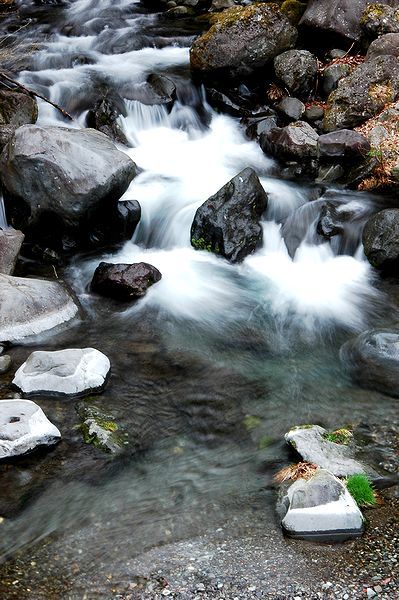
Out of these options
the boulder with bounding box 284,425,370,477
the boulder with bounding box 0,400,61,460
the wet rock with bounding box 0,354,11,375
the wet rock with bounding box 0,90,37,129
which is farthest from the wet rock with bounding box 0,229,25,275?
the boulder with bounding box 284,425,370,477

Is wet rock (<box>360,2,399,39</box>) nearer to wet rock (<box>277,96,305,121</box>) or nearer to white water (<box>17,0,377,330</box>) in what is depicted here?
wet rock (<box>277,96,305,121</box>)

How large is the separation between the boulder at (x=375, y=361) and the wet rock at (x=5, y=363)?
3.53 meters

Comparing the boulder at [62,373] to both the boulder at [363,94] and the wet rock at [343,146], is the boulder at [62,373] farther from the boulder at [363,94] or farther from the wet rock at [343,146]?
the boulder at [363,94]

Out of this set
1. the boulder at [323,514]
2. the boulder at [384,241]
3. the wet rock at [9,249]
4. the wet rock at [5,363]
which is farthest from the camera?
the boulder at [384,241]

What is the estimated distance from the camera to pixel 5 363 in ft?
21.1

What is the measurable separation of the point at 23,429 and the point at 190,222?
16.4 ft

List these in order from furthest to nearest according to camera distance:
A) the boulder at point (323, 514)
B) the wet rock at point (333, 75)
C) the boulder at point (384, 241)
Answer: the wet rock at point (333, 75), the boulder at point (384, 241), the boulder at point (323, 514)

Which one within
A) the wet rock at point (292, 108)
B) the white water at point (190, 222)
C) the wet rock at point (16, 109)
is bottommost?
the white water at point (190, 222)

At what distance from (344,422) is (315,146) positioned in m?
6.04

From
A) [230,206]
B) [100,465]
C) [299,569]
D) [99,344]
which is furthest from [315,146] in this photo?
[299,569]

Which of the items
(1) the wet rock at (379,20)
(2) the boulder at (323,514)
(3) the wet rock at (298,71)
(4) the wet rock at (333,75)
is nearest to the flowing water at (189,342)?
(2) the boulder at (323,514)

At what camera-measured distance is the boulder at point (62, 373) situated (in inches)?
236

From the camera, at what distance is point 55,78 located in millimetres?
12227

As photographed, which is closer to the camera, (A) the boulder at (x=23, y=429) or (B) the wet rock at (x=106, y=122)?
(A) the boulder at (x=23, y=429)
